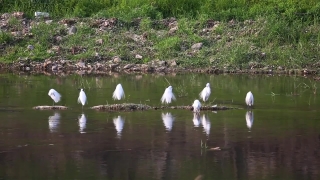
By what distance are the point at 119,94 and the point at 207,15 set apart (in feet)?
35.1

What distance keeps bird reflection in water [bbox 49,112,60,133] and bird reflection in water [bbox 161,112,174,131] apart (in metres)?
1.89

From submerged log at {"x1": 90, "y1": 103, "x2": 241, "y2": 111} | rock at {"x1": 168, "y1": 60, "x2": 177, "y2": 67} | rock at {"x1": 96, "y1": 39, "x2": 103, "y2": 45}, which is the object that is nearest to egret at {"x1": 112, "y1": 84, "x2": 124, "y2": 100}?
submerged log at {"x1": 90, "y1": 103, "x2": 241, "y2": 111}

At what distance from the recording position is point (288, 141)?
12.7 metres

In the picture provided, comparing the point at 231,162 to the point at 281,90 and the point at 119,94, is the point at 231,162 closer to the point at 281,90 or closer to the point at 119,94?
the point at 119,94

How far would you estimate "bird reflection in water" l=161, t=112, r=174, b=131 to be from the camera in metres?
13.8

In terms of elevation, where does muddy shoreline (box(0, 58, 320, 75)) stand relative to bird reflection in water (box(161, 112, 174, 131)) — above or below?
above

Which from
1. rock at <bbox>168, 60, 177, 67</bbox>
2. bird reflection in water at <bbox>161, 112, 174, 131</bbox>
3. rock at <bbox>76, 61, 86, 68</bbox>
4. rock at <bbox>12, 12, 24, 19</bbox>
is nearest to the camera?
bird reflection in water at <bbox>161, 112, 174, 131</bbox>

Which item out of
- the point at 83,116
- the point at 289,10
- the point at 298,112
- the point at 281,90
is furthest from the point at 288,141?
the point at 289,10

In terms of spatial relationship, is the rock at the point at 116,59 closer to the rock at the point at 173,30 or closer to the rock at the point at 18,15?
the rock at the point at 173,30

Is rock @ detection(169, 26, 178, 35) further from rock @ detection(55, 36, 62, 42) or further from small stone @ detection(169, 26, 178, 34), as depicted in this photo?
rock @ detection(55, 36, 62, 42)

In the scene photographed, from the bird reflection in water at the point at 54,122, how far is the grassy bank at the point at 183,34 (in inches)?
364

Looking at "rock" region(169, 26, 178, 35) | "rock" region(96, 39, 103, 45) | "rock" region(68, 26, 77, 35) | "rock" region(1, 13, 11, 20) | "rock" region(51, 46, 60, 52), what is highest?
"rock" region(1, 13, 11, 20)

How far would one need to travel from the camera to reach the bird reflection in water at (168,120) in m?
13.8

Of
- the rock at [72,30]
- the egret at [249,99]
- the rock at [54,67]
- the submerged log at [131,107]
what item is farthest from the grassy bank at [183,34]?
the submerged log at [131,107]
